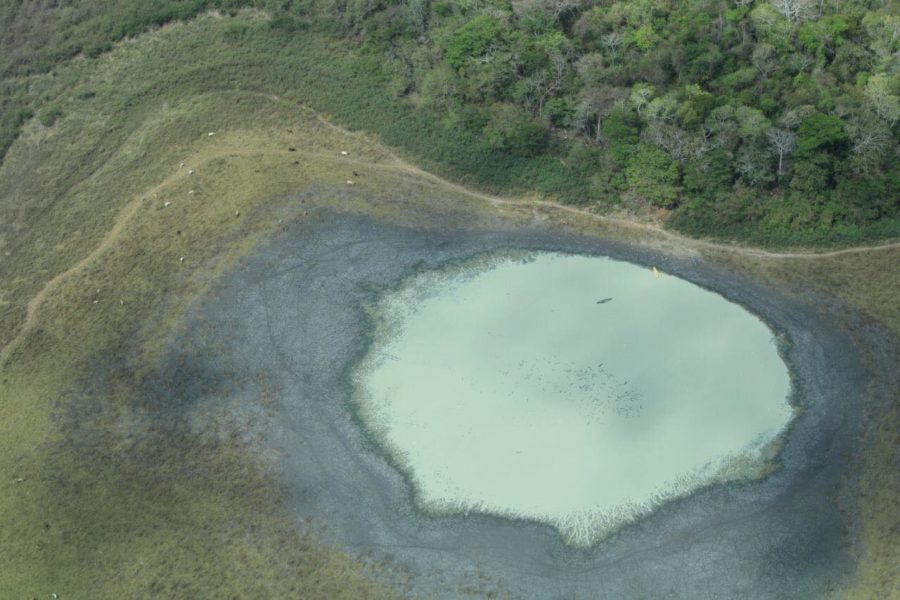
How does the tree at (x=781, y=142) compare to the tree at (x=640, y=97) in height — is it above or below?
below

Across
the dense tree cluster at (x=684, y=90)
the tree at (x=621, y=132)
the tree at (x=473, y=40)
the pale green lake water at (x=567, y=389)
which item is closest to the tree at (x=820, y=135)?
the dense tree cluster at (x=684, y=90)

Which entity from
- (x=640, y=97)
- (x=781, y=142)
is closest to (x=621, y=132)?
(x=640, y=97)

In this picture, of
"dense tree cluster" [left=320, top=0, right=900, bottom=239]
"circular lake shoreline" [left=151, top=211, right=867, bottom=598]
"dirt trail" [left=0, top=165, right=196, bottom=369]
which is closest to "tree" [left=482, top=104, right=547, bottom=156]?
"dense tree cluster" [left=320, top=0, right=900, bottom=239]

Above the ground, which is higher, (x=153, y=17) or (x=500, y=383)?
(x=153, y=17)

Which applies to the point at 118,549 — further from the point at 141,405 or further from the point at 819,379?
the point at 819,379

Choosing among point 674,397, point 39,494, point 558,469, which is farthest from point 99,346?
point 674,397

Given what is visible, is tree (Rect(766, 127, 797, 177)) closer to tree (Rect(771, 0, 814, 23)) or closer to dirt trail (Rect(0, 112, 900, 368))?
dirt trail (Rect(0, 112, 900, 368))

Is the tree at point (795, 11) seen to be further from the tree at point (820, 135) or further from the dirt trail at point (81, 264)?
the dirt trail at point (81, 264)
